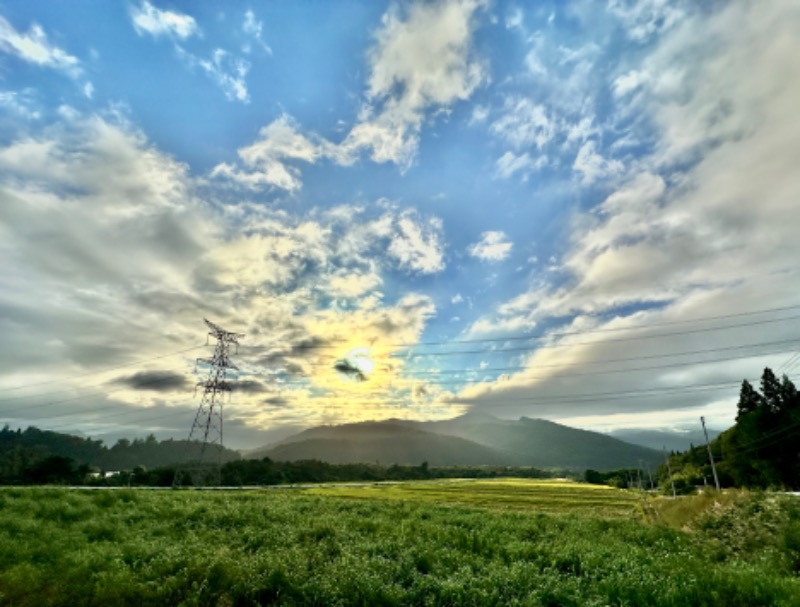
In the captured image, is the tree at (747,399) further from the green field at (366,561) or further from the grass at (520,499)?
the green field at (366,561)

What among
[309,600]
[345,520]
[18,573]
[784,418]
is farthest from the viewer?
[784,418]

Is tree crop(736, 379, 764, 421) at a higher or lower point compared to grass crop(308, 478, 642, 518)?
higher

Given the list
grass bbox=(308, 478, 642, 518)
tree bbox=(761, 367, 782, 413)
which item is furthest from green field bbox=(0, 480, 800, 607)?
tree bbox=(761, 367, 782, 413)

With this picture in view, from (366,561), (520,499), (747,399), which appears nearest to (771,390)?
(747,399)

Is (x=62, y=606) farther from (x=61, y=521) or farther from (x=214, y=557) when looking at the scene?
(x=61, y=521)

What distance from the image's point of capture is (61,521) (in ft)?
88.2

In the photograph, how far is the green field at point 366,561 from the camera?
15.3m

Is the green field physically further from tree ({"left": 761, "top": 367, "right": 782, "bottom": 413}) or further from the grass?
tree ({"left": 761, "top": 367, "right": 782, "bottom": 413})

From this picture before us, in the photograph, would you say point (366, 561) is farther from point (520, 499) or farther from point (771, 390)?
point (771, 390)

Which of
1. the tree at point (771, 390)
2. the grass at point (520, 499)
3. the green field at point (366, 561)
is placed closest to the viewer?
the green field at point (366, 561)

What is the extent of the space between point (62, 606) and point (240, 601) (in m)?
6.05

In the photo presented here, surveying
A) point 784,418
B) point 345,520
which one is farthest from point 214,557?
point 784,418

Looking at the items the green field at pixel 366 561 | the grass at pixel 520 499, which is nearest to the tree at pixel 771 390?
the grass at pixel 520 499

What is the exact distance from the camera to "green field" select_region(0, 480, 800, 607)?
15.3 m
